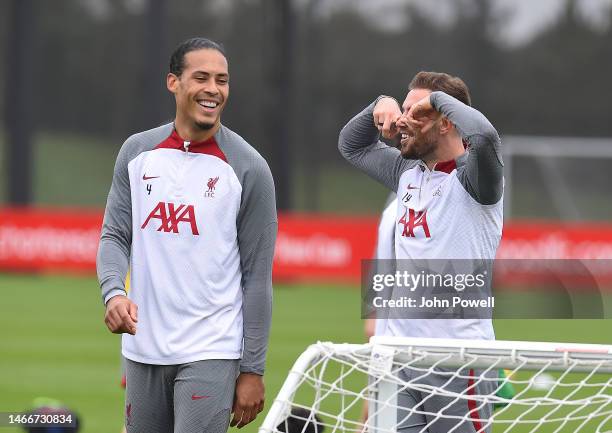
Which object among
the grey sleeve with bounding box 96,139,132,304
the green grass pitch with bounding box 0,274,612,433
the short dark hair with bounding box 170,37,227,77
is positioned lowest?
the green grass pitch with bounding box 0,274,612,433

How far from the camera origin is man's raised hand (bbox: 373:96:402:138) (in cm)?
554

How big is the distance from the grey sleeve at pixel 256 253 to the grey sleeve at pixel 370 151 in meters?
0.81

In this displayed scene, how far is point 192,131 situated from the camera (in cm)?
524

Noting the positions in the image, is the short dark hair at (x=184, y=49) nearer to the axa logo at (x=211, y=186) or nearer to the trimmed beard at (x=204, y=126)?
the trimmed beard at (x=204, y=126)

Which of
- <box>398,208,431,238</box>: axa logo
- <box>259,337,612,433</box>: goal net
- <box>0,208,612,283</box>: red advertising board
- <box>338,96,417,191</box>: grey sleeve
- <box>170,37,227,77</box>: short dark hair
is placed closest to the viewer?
<box>259,337,612,433</box>: goal net

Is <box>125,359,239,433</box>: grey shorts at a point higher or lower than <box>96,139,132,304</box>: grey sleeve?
lower

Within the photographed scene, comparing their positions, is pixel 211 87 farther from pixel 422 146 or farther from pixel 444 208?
pixel 444 208

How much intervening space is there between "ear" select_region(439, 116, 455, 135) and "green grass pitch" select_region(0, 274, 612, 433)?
3.66 metres

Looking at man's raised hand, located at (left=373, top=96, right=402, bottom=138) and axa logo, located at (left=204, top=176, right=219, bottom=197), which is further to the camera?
man's raised hand, located at (left=373, top=96, right=402, bottom=138)

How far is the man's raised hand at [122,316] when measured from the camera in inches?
192

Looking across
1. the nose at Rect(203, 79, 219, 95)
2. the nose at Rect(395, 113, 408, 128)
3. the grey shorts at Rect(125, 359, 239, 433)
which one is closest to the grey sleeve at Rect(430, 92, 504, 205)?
the nose at Rect(395, 113, 408, 128)

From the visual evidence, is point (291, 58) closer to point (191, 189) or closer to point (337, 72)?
point (337, 72)

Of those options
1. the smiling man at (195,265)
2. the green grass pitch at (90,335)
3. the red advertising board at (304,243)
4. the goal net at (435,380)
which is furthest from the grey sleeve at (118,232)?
the red advertising board at (304,243)

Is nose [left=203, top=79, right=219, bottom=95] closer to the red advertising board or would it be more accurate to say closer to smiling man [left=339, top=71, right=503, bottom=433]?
smiling man [left=339, top=71, right=503, bottom=433]
